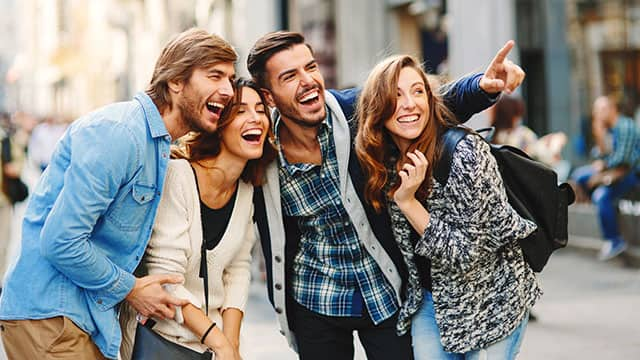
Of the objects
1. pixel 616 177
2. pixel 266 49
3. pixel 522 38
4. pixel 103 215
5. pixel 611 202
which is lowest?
pixel 611 202

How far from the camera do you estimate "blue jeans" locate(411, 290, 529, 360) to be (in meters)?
3.78

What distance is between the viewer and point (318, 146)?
4203 millimetres

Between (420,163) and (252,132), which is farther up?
(252,132)

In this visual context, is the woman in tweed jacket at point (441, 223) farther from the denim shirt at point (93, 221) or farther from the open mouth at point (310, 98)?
the denim shirt at point (93, 221)

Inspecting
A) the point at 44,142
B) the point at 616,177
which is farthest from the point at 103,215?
the point at 44,142

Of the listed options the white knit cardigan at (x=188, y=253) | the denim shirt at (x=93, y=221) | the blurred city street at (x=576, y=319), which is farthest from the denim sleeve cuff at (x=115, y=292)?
the blurred city street at (x=576, y=319)

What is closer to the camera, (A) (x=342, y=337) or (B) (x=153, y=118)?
(B) (x=153, y=118)

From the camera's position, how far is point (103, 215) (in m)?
3.53

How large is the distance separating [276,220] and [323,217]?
7.4 inches

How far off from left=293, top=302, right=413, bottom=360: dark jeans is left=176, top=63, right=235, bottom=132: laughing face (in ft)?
3.10

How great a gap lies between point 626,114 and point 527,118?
7.90 metres

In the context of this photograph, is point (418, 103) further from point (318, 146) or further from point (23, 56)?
point (23, 56)

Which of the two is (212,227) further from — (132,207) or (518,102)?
(518,102)

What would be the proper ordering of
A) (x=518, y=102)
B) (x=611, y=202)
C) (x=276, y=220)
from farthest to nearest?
(x=611, y=202)
(x=518, y=102)
(x=276, y=220)
